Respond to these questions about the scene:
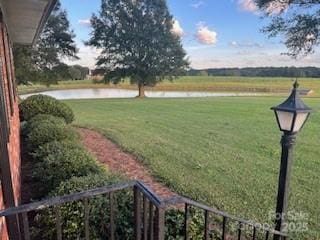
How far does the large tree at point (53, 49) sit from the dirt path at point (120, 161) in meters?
14.5

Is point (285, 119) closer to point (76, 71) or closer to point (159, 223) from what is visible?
point (159, 223)

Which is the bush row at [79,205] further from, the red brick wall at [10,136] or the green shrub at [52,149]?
the red brick wall at [10,136]

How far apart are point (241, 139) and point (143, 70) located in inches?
718

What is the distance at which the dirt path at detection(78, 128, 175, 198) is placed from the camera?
489 centimetres

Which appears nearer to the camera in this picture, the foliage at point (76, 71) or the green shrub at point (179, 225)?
the green shrub at point (179, 225)

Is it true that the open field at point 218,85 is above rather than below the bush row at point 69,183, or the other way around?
below

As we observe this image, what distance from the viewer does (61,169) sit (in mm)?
4074

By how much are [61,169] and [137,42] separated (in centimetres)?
2280

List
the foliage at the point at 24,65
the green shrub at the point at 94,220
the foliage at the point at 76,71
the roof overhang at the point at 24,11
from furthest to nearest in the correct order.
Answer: the foliage at the point at 76,71, the foliage at the point at 24,65, the roof overhang at the point at 24,11, the green shrub at the point at 94,220

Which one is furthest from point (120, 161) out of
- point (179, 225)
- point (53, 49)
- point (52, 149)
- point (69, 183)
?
point (53, 49)

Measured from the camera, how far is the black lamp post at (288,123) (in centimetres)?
270

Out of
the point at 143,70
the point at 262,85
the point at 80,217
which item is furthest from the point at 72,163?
the point at 262,85

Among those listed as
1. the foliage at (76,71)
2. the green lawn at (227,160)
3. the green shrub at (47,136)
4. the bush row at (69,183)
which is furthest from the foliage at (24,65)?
the bush row at (69,183)

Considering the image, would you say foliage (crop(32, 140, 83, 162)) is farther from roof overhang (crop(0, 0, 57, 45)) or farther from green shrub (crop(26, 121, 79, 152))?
roof overhang (crop(0, 0, 57, 45))
